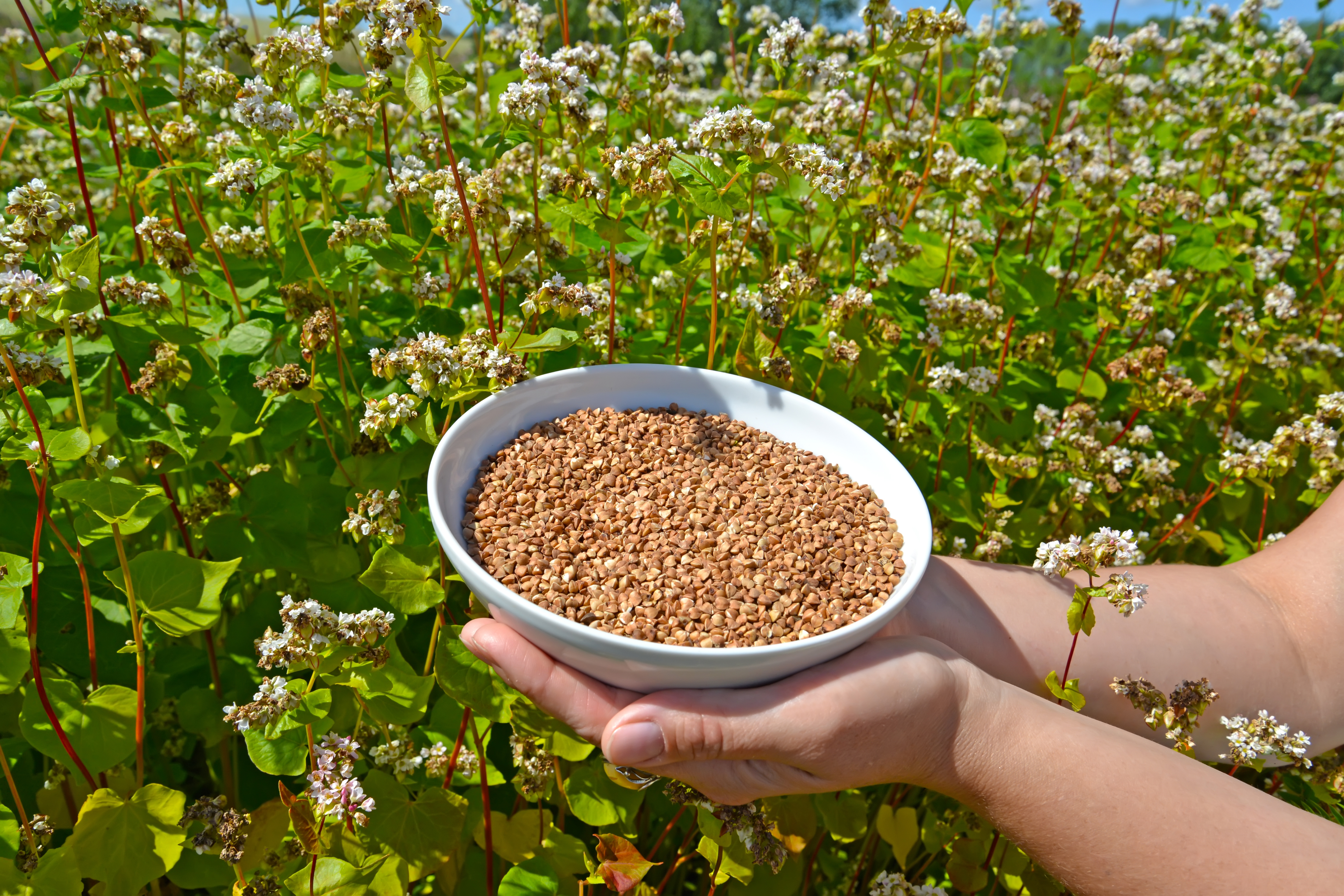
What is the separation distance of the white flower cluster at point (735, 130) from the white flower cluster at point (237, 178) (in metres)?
1.01

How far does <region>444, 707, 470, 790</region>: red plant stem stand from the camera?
73.4 inches

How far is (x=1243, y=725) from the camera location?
1.83 metres

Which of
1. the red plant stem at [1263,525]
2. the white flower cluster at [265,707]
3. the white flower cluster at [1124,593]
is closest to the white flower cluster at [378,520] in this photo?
the white flower cluster at [265,707]

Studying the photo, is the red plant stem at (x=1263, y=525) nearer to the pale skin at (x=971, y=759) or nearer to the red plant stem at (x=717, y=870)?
the pale skin at (x=971, y=759)

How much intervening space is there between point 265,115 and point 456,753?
1.48 m

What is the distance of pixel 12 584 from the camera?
1.63 m

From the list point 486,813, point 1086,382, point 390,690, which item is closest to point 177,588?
point 390,690

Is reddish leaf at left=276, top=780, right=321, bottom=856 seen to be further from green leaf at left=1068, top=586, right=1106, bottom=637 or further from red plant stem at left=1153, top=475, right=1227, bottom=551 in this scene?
red plant stem at left=1153, top=475, right=1227, bottom=551

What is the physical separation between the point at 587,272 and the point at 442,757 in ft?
4.44

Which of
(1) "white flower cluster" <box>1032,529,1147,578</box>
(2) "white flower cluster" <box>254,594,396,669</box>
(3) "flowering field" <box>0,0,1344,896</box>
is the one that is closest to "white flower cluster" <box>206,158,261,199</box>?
(3) "flowering field" <box>0,0,1344,896</box>

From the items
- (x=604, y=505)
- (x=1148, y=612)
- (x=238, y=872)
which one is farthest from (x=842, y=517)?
(x=238, y=872)

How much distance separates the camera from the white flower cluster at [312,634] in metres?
1.53

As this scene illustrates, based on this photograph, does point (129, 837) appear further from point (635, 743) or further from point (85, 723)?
point (635, 743)

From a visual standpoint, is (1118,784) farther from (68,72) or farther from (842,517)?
(68,72)
